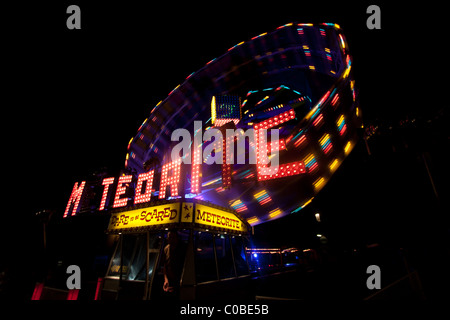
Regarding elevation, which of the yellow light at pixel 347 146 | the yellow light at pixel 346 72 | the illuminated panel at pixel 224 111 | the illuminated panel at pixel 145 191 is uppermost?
the illuminated panel at pixel 224 111

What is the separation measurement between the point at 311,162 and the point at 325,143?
4.67 feet

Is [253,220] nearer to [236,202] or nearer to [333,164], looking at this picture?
[236,202]

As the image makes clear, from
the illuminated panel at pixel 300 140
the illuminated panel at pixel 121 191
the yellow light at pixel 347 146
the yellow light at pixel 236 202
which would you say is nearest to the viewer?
the illuminated panel at pixel 121 191

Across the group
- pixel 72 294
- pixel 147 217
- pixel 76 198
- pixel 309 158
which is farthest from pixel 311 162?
pixel 76 198

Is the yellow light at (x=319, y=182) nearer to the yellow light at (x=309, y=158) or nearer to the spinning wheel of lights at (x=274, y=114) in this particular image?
the spinning wheel of lights at (x=274, y=114)

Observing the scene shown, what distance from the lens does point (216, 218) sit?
9.04 m

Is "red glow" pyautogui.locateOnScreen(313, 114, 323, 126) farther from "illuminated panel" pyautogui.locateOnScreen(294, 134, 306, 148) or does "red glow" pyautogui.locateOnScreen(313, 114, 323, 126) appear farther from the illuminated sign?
the illuminated sign

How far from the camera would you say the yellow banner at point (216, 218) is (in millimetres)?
8152

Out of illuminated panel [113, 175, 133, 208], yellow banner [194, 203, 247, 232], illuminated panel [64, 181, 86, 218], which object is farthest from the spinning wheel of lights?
illuminated panel [64, 181, 86, 218]

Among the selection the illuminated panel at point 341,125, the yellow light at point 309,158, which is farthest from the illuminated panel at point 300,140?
the illuminated panel at point 341,125

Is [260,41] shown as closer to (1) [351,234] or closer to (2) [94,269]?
(2) [94,269]

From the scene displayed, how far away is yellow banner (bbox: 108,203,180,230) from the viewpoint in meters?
7.99

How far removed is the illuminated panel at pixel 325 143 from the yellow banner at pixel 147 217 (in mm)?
9198
